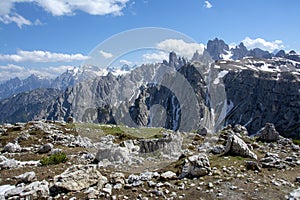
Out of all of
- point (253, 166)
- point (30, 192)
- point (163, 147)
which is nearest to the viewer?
point (30, 192)

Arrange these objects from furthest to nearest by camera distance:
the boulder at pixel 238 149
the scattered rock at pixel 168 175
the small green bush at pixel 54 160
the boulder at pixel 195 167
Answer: the small green bush at pixel 54 160, the boulder at pixel 238 149, the boulder at pixel 195 167, the scattered rock at pixel 168 175

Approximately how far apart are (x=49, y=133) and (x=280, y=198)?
29.3 m

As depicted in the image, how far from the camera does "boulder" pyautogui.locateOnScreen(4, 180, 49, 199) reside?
15.0 m

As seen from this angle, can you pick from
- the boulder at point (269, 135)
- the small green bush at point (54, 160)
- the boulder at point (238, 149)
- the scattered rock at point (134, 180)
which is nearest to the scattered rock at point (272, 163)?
the boulder at point (238, 149)

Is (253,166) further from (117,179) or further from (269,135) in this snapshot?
(269,135)

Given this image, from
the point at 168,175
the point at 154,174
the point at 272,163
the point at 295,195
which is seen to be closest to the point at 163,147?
the point at 154,174

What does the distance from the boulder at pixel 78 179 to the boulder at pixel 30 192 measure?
2.33 feet

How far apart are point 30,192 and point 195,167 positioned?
30.5 ft

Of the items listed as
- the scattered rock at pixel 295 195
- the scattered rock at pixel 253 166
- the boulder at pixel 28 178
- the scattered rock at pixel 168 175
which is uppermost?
the scattered rock at pixel 253 166

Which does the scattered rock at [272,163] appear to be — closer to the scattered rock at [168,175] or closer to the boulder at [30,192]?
the scattered rock at [168,175]

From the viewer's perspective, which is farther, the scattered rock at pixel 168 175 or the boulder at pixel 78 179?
the scattered rock at pixel 168 175

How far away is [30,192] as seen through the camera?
49.4 feet

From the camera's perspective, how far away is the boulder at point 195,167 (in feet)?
56.5

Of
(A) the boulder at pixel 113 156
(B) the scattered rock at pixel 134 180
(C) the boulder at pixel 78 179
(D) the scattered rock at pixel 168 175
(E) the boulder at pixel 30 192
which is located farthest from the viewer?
(A) the boulder at pixel 113 156
